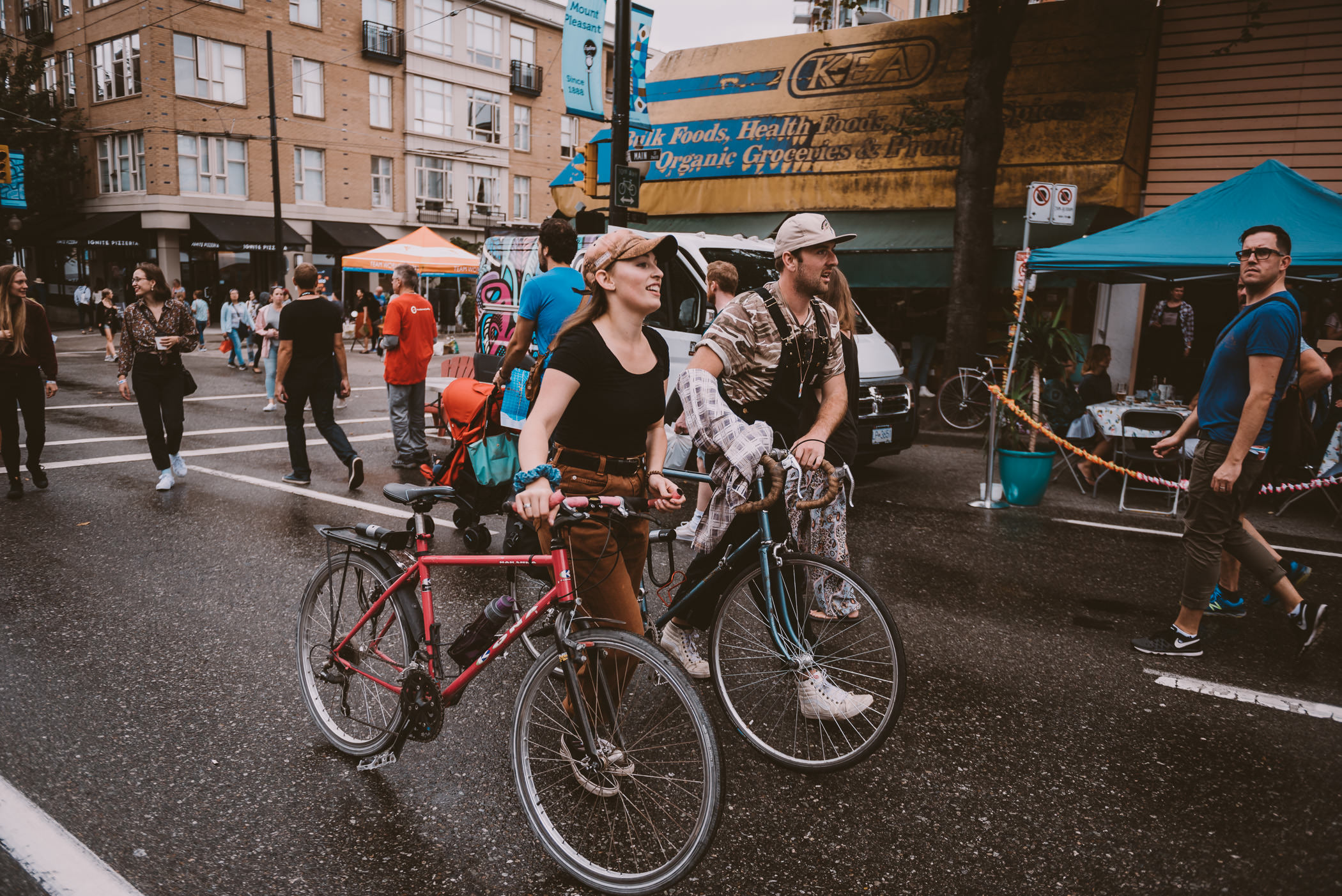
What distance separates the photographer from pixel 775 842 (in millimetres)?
2904

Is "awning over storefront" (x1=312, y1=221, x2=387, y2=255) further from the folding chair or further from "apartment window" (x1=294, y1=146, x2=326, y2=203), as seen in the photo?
the folding chair

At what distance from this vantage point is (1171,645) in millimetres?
4559

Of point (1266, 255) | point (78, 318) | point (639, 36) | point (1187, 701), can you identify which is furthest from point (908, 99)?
point (78, 318)

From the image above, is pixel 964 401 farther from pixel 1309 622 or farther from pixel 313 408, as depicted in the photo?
pixel 313 408

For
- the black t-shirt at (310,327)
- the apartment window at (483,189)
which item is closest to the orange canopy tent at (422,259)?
the black t-shirt at (310,327)

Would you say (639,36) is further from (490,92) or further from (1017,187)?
(490,92)

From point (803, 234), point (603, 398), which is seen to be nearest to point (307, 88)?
point (803, 234)

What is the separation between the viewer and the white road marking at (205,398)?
42.6 feet

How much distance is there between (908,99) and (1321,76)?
580cm

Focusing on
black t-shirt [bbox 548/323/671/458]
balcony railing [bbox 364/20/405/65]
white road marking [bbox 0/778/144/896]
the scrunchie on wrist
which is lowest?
white road marking [bbox 0/778/144/896]

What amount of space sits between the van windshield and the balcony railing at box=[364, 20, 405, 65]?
35441mm

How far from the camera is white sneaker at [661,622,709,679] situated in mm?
3988

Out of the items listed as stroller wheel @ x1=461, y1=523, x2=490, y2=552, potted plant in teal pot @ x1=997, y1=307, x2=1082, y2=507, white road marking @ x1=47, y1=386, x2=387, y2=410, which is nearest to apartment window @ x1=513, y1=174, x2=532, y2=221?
white road marking @ x1=47, y1=386, x2=387, y2=410

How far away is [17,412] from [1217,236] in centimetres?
1103
